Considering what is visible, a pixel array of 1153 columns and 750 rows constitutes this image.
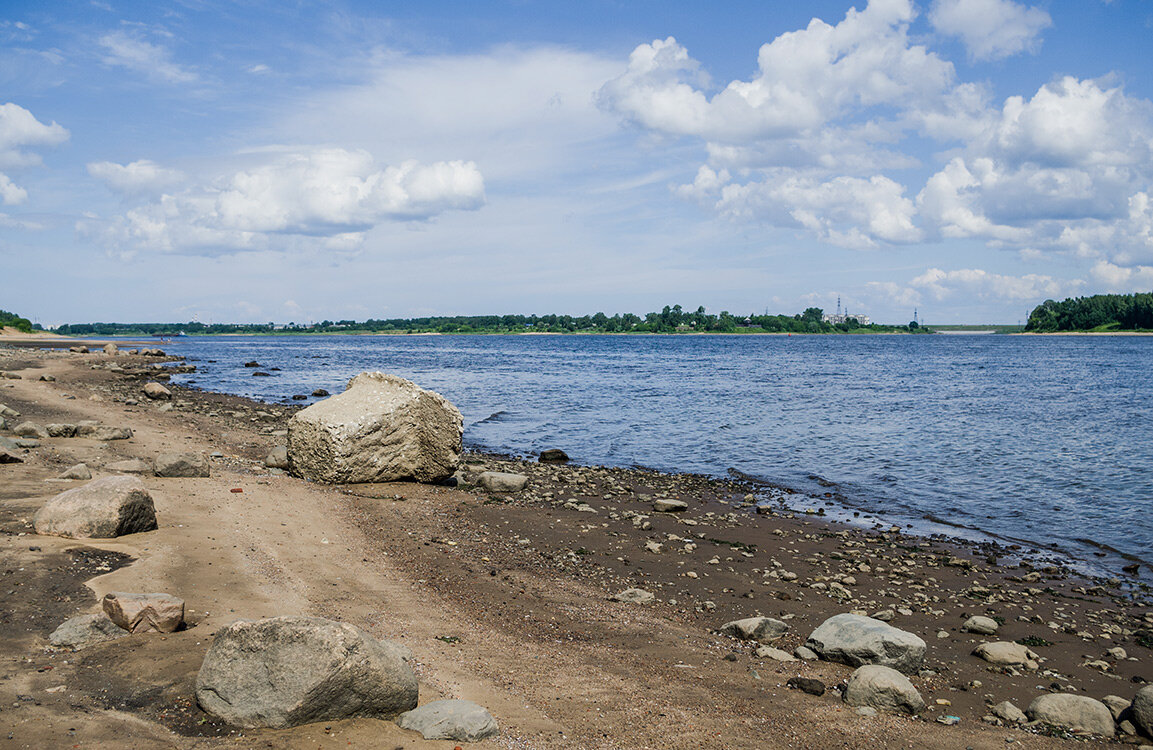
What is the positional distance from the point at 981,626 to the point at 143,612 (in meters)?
11.4

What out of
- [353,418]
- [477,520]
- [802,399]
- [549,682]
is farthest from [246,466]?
[802,399]

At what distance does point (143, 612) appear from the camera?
24.7ft

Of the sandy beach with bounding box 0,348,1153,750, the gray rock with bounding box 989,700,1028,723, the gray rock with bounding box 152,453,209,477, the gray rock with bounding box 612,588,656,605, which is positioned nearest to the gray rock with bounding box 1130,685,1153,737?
the sandy beach with bounding box 0,348,1153,750

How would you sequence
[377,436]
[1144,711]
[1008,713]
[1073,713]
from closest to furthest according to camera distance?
[1144,711], [1073,713], [1008,713], [377,436]

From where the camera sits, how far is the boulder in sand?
748cm

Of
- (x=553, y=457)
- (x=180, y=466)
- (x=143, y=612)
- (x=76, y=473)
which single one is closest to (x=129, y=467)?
(x=180, y=466)

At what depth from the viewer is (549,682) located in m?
8.02

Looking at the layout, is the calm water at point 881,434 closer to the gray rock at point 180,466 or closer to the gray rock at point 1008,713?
the gray rock at point 1008,713

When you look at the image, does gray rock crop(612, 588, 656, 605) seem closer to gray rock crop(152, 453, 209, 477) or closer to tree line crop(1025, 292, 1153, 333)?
gray rock crop(152, 453, 209, 477)

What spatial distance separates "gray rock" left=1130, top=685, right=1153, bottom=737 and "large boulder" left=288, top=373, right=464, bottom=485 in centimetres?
1410

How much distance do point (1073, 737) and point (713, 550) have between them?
288 inches

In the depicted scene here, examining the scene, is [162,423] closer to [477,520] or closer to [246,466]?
[246,466]

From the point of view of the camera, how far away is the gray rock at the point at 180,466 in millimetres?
15078

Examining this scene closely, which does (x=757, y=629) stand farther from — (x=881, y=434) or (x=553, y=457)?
(x=881, y=434)
